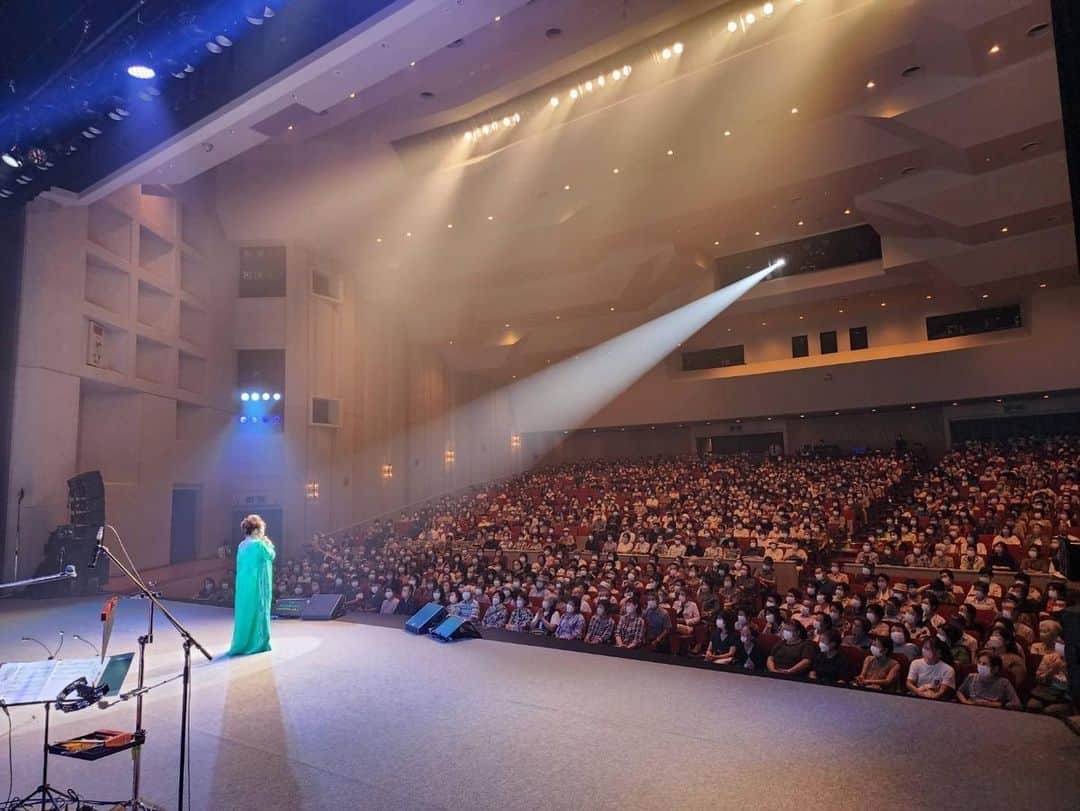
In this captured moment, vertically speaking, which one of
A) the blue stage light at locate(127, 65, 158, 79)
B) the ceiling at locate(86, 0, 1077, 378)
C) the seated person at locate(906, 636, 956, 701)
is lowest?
the seated person at locate(906, 636, 956, 701)

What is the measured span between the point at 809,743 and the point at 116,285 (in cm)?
1542

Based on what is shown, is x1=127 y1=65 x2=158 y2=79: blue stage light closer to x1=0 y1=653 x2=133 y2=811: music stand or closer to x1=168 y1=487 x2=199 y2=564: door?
x1=0 y1=653 x2=133 y2=811: music stand

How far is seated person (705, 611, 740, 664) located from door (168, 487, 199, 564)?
1423 cm

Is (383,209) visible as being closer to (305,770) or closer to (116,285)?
(116,285)

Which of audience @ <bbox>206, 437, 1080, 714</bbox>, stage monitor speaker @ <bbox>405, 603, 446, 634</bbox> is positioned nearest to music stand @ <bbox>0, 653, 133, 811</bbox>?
stage monitor speaker @ <bbox>405, 603, 446, 634</bbox>

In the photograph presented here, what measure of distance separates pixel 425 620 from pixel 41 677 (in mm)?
4616

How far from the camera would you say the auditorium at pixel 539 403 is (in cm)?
434

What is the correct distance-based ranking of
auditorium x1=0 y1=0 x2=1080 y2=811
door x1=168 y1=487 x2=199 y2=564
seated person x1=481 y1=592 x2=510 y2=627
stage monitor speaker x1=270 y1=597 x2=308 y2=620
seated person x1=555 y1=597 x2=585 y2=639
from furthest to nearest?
door x1=168 y1=487 x2=199 y2=564 → seated person x1=481 y1=592 x2=510 y2=627 → stage monitor speaker x1=270 y1=597 x2=308 y2=620 → seated person x1=555 y1=597 x2=585 y2=639 → auditorium x1=0 y1=0 x2=1080 y2=811

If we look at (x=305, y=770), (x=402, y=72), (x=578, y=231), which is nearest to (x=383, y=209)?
(x=578, y=231)

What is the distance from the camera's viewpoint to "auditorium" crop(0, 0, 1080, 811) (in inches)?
171

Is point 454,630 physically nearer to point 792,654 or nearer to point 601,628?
point 601,628

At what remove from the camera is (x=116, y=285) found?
14242 mm

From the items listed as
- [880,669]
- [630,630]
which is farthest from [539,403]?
[880,669]

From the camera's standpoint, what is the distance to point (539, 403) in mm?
29188
